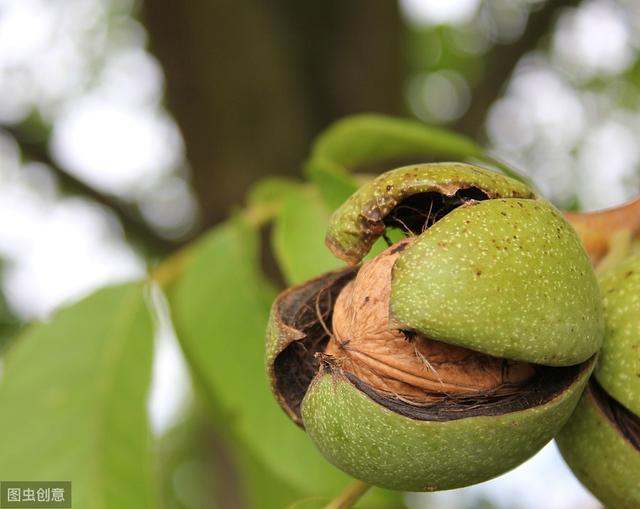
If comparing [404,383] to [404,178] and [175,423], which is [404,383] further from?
[175,423]

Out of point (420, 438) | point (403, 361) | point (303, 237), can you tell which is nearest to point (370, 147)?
point (303, 237)

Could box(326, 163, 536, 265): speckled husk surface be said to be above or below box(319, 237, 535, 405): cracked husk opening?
above

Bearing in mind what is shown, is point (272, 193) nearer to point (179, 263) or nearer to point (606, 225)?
point (179, 263)

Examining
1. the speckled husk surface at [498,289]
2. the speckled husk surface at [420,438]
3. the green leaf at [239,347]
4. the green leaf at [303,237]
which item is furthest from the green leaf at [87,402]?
the speckled husk surface at [498,289]

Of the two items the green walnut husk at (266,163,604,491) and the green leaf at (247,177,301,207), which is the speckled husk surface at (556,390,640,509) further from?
the green leaf at (247,177,301,207)

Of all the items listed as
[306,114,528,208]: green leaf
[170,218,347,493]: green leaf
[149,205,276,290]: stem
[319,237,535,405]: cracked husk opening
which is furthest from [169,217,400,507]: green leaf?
[319,237,535,405]: cracked husk opening

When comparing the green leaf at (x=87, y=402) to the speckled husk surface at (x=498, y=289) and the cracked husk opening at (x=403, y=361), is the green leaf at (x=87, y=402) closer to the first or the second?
the cracked husk opening at (x=403, y=361)

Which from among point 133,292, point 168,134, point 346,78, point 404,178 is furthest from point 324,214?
point 168,134
